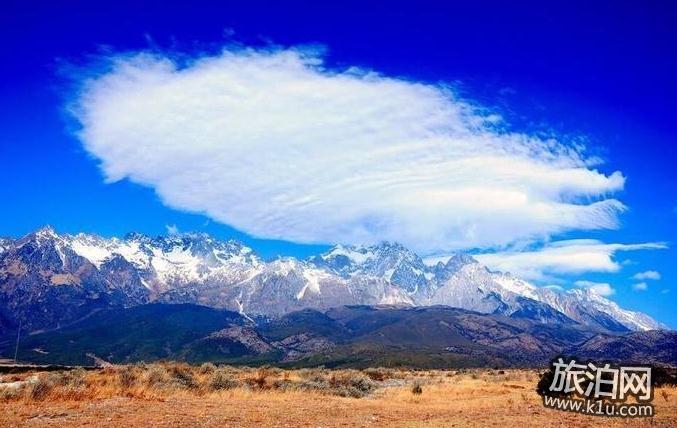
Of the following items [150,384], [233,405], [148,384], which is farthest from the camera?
[150,384]

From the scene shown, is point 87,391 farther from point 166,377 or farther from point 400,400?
point 400,400

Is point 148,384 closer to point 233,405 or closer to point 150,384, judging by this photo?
point 150,384

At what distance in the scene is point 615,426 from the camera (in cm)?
2353

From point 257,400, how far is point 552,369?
17.8 m

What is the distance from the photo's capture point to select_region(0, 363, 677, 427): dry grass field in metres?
24.0

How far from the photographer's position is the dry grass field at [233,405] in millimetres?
23984

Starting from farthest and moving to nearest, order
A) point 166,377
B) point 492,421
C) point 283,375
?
point 283,375 < point 166,377 < point 492,421

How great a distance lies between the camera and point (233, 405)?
29.9 m

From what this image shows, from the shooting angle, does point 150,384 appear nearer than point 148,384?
No

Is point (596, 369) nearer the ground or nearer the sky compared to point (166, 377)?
nearer the sky

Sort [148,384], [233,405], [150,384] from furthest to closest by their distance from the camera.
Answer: [150,384]
[148,384]
[233,405]

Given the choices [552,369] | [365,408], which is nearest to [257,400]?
[365,408]

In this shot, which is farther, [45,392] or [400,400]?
[400,400]

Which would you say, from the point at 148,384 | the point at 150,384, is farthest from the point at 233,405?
the point at 150,384
